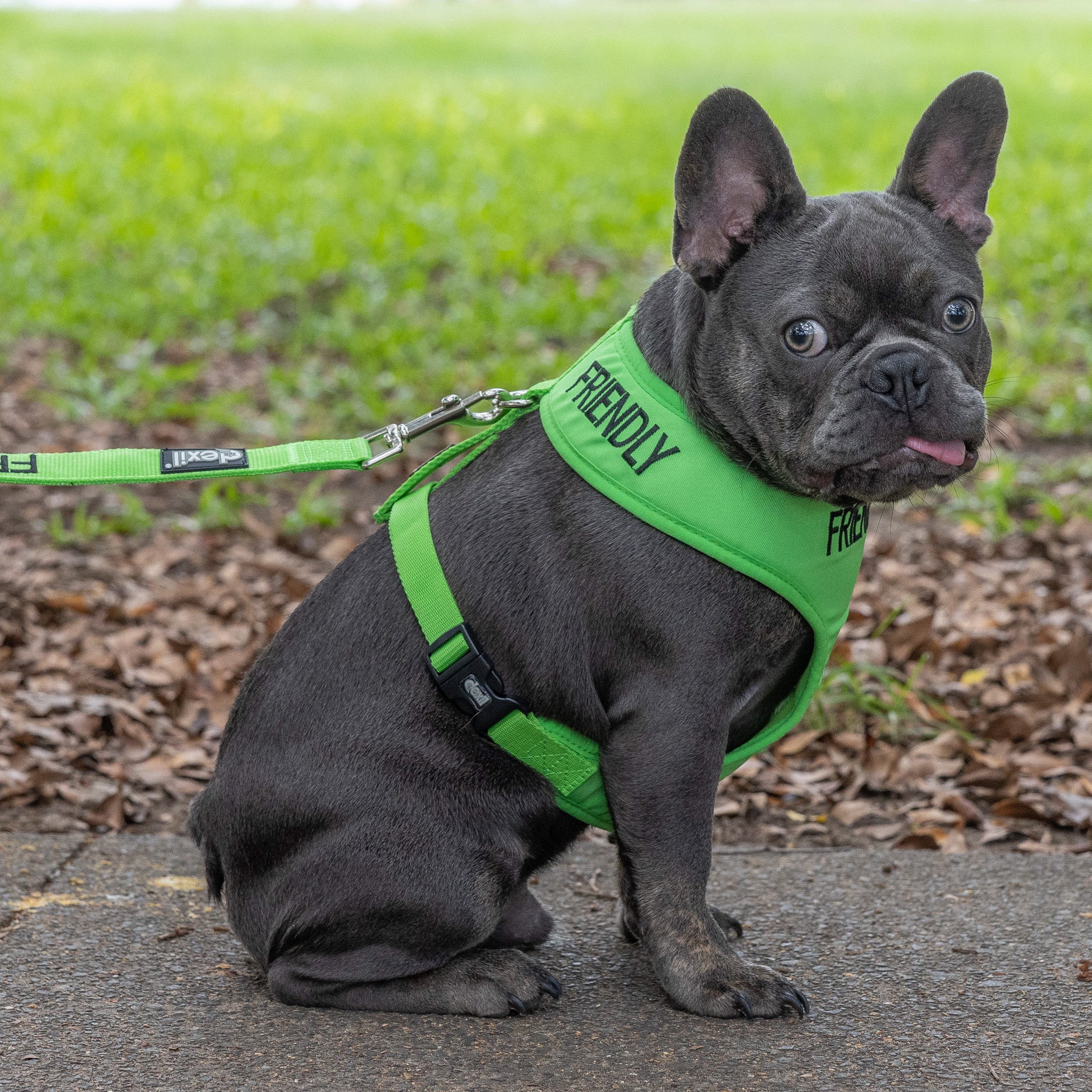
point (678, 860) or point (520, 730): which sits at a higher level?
point (520, 730)

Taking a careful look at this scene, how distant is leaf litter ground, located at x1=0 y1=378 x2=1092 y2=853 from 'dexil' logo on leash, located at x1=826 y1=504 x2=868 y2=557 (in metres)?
1.34

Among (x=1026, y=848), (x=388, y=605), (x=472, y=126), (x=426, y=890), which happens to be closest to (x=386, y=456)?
(x=388, y=605)

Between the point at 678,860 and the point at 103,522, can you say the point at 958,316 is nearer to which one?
the point at 678,860

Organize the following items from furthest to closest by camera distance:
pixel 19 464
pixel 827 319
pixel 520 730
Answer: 1. pixel 19 464
2. pixel 520 730
3. pixel 827 319

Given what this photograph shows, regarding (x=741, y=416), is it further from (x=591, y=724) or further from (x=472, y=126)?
(x=472, y=126)

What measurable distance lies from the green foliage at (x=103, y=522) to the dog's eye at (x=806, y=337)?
4526mm

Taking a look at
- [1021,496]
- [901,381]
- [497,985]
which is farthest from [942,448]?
[1021,496]

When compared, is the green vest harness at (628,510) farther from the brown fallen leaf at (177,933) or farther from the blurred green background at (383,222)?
the brown fallen leaf at (177,933)

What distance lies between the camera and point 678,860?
286cm

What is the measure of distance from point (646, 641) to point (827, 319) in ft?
2.53

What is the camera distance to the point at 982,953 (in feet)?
10.4

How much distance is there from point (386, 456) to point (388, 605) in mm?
407

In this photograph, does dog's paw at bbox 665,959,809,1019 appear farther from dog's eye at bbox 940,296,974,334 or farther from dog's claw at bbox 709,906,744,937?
dog's eye at bbox 940,296,974,334

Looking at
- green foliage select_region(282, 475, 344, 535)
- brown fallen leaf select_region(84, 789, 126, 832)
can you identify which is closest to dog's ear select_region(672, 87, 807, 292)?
brown fallen leaf select_region(84, 789, 126, 832)
